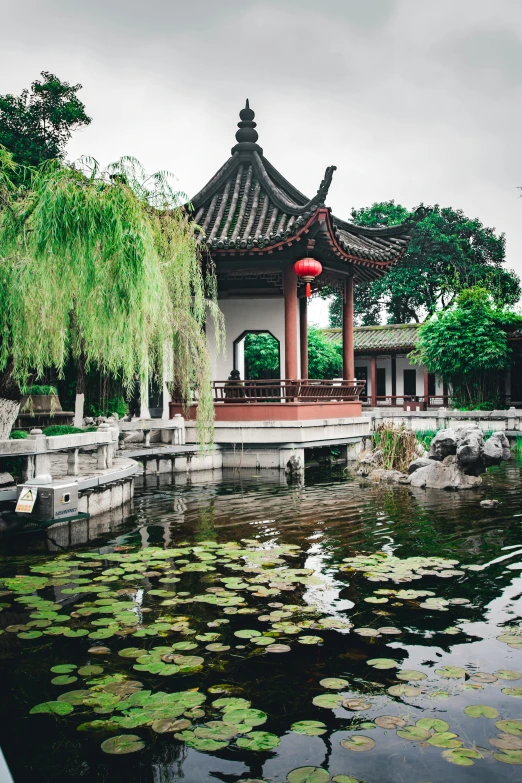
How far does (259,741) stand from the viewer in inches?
99.0

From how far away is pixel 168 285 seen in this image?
9.48 m

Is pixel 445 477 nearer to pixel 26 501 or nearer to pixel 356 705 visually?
pixel 26 501

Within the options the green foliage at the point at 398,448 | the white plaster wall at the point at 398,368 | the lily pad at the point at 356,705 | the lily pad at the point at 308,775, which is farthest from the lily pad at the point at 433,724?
the white plaster wall at the point at 398,368

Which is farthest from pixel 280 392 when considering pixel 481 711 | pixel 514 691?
pixel 481 711

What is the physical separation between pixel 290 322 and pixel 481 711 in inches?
391

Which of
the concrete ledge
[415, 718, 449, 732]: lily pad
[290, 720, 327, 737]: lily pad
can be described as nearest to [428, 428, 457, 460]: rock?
the concrete ledge

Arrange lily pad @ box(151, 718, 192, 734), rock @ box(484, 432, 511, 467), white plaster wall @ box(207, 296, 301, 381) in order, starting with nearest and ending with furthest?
lily pad @ box(151, 718, 192, 734) < rock @ box(484, 432, 511, 467) < white plaster wall @ box(207, 296, 301, 381)

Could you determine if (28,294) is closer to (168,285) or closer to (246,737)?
(168,285)

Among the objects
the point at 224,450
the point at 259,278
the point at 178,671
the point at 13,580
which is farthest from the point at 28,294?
the point at 259,278

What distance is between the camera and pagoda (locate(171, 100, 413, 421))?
11.8m

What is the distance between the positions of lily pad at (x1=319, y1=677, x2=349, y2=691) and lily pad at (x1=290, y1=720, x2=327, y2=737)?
0.99 ft

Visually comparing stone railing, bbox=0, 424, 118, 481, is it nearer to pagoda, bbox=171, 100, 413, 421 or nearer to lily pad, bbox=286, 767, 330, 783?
lily pad, bbox=286, 767, 330, 783

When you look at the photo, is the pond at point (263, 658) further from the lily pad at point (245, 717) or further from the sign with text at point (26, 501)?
the sign with text at point (26, 501)

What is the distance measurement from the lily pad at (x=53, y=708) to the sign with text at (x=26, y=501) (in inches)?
126
